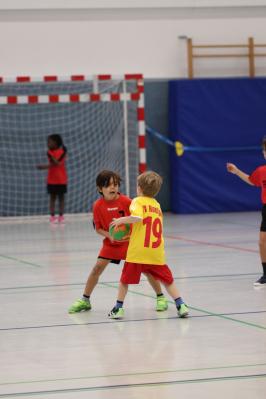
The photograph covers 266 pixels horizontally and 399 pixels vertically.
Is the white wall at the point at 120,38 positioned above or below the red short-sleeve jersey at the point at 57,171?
above

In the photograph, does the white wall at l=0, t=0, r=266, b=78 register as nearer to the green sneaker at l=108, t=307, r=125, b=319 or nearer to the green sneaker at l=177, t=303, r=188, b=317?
the green sneaker at l=108, t=307, r=125, b=319

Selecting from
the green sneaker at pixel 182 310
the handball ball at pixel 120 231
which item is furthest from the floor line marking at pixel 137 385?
the handball ball at pixel 120 231

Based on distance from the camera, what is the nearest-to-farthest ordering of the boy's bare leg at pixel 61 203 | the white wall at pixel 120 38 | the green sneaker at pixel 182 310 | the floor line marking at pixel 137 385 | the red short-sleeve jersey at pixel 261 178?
the floor line marking at pixel 137 385
the green sneaker at pixel 182 310
the red short-sleeve jersey at pixel 261 178
the boy's bare leg at pixel 61 203
the white wall at pixel 120 38

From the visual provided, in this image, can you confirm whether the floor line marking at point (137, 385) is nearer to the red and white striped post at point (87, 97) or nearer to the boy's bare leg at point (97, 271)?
the boy's bare leg at point (97, 271)

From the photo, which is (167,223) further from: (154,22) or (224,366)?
(224,366)

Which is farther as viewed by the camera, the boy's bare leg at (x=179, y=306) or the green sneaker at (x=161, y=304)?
the green sneaker at (x=161, y=304)

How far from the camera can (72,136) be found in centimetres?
2048

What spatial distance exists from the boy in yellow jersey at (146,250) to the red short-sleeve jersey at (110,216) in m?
0.29

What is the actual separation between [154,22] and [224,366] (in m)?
15.8

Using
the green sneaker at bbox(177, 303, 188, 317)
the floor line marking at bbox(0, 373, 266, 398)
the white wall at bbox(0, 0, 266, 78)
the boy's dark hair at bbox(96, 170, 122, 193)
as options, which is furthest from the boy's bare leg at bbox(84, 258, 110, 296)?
the white wall at bbox(0, 0, 266, 78)

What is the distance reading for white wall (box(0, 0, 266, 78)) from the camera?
20.1 meters

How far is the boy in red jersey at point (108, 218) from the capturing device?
8039 mm

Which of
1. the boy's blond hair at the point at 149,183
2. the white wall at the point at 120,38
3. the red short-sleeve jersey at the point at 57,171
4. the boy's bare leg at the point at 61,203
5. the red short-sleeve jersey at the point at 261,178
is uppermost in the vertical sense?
the white wall at the point at 120,38

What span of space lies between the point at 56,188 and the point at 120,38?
3908 millimetres
